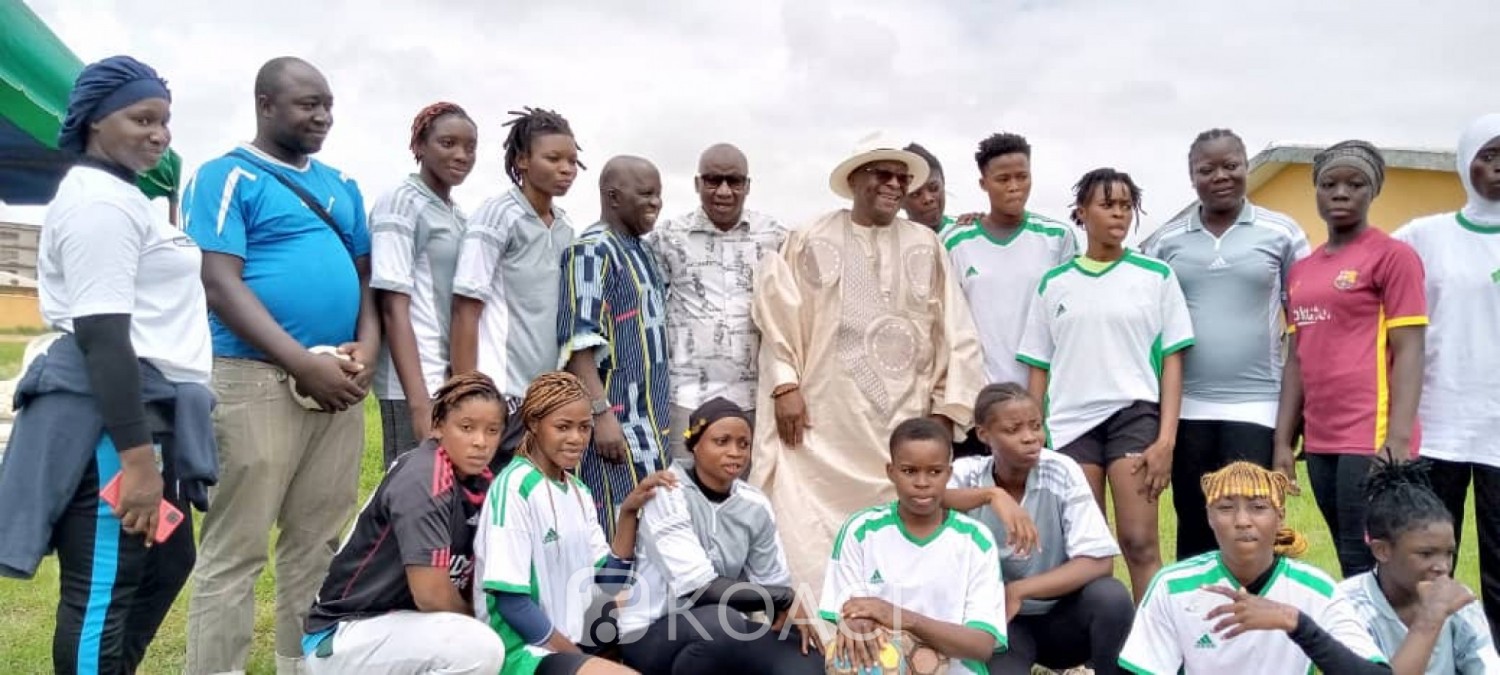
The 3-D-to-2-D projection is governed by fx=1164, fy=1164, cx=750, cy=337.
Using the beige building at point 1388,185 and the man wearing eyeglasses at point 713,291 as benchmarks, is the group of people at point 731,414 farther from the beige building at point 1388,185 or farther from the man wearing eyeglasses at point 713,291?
the beige building at point 1388,185

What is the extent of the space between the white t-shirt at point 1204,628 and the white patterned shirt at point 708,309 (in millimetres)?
1795

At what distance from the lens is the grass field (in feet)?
16.7

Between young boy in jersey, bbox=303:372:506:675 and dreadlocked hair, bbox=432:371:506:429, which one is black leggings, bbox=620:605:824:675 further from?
dreadlocked hair, bbox=432:371:506:429

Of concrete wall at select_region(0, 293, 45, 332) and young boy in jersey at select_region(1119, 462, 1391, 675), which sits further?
concrete wall at select_region(0, 293, 45, 332)

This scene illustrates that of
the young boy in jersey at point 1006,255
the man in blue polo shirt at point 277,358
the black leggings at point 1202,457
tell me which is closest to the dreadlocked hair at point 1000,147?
the young boy in jersey at point 1006,255

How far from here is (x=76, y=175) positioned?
3.09 m

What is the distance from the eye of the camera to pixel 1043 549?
4.16 metres

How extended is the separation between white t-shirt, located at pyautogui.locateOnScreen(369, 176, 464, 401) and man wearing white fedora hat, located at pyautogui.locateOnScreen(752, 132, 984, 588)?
123cm

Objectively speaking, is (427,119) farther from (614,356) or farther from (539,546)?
(539,546)

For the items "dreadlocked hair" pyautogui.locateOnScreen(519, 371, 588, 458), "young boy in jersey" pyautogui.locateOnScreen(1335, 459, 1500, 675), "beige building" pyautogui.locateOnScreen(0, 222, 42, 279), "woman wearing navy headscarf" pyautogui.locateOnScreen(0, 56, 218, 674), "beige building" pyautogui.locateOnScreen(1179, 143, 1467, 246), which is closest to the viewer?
"woman wearing navy headscarf" pyautogui.locateOnScreen(0, 56, 218, 674)

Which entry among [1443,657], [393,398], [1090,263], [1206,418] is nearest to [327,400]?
[393,398]

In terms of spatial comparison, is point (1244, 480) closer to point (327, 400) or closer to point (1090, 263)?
point (1090, 263)

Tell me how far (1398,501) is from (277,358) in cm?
352

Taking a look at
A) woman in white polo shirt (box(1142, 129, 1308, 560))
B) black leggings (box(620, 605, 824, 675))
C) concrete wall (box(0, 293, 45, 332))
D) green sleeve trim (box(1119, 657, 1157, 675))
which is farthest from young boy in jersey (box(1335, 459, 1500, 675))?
concrete wall (box(0, 293, 45, 332))
